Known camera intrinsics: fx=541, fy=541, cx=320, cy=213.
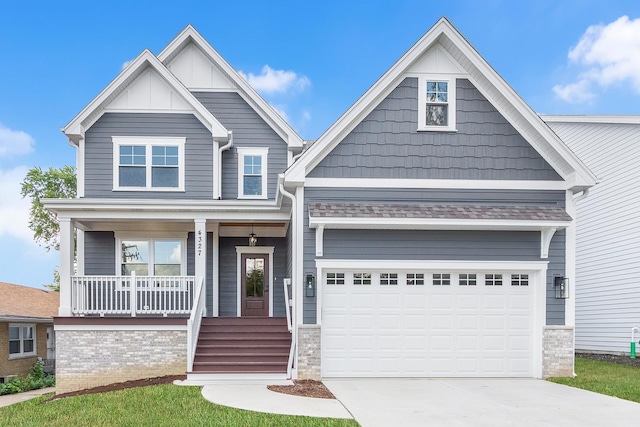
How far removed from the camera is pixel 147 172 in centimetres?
1446

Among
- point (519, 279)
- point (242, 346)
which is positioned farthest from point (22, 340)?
point (519, 279)

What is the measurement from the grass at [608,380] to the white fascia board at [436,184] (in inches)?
155

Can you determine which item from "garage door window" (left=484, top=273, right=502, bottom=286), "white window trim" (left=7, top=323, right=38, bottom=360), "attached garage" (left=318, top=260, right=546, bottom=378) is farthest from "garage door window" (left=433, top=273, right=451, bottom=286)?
"white window trim" (left=7, top=323, right=38, bottom=360)

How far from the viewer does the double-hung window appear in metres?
18.9

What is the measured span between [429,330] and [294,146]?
6.79 m

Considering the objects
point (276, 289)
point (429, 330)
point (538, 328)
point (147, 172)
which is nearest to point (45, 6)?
point (147, 172)

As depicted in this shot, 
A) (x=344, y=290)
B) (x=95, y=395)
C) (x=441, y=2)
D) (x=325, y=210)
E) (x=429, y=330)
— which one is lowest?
(x=95, y=395)

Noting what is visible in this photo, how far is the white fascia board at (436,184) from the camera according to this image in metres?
11.2

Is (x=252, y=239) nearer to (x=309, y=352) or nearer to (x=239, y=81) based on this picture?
(x=239, y=81)

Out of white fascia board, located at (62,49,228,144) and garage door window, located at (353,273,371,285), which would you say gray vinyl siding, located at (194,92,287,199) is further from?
garage door window, located at (353,273,371,285)

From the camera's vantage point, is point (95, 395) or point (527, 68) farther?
point (527, 68)

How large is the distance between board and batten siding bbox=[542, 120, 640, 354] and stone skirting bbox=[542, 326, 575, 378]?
18.9 ft

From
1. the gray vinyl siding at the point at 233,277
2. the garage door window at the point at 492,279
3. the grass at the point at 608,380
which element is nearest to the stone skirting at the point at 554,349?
the grass at the point at 608,380

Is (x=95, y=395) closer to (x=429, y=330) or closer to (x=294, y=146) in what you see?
(x=429, y=330)
